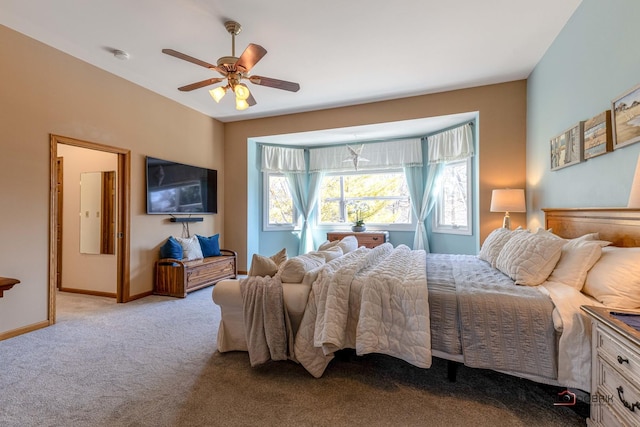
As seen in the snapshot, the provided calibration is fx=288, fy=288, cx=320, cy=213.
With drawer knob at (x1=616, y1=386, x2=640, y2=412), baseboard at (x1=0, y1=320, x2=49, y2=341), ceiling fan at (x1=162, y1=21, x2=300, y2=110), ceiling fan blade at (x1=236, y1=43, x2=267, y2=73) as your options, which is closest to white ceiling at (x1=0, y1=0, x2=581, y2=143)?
ceiling fan at (x1=162, y1=21, x2=300, y2=110)

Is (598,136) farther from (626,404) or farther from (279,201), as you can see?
(279,201)

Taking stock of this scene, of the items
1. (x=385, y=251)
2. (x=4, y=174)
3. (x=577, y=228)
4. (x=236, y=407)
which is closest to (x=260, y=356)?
(x=236, y=407)

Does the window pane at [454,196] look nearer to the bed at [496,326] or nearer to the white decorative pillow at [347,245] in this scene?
the white decorative pillow at [347,245]

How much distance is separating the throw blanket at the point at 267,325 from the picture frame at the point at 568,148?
9.20ft

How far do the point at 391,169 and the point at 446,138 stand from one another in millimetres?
1154

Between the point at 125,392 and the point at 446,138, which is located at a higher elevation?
the point at 446,138

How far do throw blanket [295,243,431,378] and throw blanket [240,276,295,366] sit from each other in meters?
0.12

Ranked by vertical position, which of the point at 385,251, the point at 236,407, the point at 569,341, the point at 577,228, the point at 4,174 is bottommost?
the point at 236,407

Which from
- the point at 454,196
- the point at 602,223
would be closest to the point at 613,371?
the point at 602,223

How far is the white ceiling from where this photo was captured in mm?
2504

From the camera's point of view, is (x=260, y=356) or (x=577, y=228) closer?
(x=260, y=356)

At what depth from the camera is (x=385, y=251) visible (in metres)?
3.29

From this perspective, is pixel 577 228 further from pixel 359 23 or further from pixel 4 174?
pixel 4 174

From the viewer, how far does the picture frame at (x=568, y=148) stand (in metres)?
2.48
